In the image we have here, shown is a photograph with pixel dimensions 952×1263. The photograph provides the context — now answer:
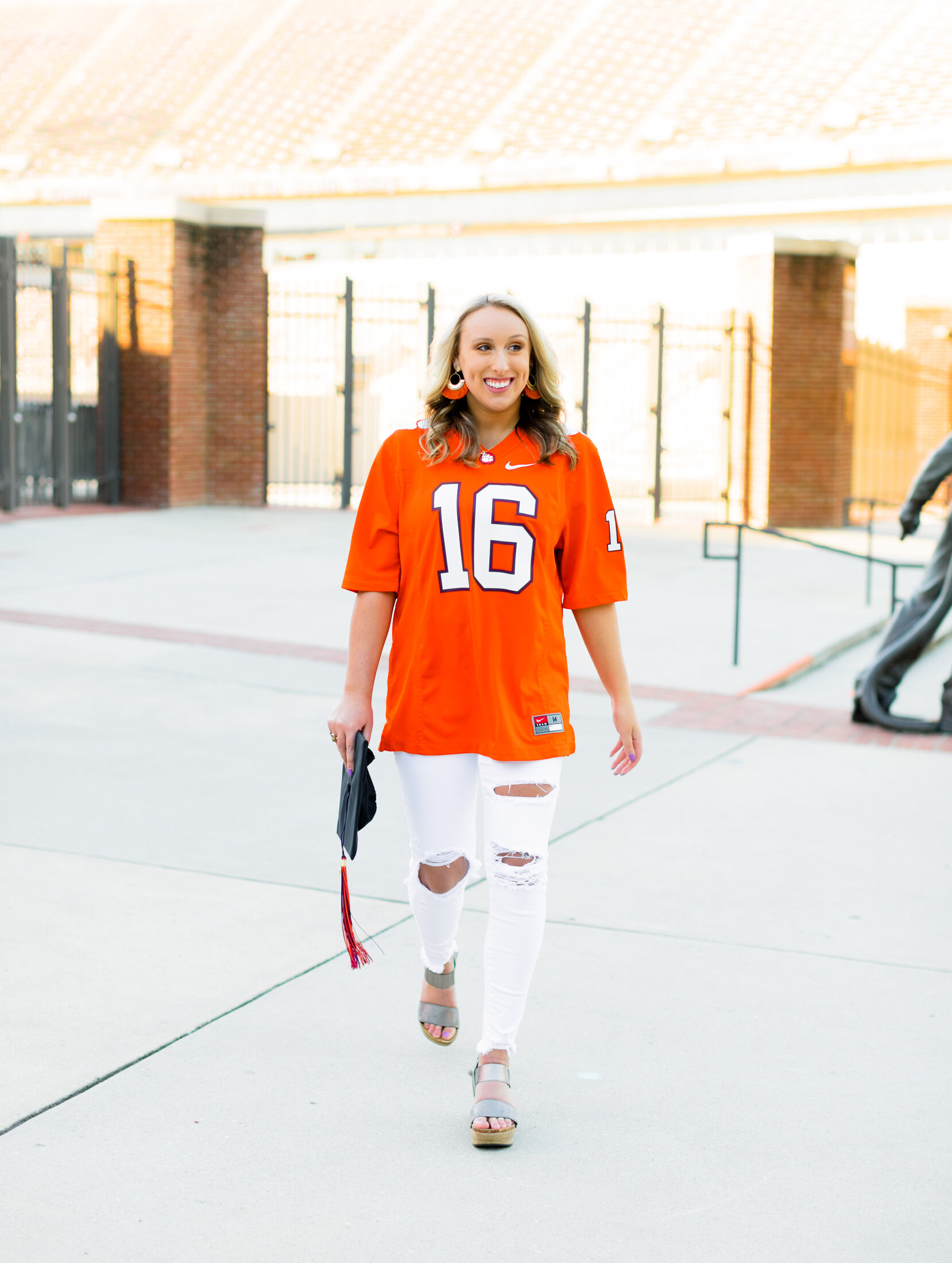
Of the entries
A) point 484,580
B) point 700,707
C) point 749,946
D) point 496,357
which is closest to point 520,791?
point 484,580

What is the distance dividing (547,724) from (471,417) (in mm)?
722

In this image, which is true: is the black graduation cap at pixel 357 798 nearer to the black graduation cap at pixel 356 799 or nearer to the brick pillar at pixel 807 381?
the black graduation cap at pixel 356 799

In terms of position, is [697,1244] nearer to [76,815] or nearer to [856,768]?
[76,815]

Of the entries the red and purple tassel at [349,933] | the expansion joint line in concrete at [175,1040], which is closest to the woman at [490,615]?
the red and purple tassel at [349,933]

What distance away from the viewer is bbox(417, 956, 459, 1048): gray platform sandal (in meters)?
3.85

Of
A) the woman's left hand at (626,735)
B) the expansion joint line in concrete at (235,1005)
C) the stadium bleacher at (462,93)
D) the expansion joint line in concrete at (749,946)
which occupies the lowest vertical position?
the expansion joint line in concrete at (749,946)

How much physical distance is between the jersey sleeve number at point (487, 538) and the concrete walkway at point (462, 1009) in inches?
47.0

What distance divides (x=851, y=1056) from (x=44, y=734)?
14.3 feet

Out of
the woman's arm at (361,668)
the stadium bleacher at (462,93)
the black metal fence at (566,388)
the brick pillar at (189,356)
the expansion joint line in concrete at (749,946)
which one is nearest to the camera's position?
the woman's arm at (361,668)

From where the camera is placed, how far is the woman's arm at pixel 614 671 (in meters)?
3.63

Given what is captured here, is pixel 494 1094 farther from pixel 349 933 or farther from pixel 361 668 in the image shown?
pixel 361 668

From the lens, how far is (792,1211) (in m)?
3.11

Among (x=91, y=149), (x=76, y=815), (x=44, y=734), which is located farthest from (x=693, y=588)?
(x=91, y=149)

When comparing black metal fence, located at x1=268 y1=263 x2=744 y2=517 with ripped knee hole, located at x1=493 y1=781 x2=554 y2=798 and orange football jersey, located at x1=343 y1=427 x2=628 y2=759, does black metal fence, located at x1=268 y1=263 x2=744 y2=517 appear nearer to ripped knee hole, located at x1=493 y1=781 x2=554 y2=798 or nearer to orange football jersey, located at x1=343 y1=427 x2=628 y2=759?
orange football jersey, located at x1=343 y1=427 x2=628 y2=759
